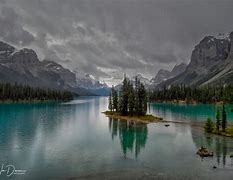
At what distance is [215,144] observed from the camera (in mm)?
70438

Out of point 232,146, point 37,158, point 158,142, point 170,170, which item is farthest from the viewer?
point 158,142

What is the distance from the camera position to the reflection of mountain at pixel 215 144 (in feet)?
190

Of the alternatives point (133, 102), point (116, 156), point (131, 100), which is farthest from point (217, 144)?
point (133, 102)

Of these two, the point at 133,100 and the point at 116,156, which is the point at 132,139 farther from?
the point at 133,100

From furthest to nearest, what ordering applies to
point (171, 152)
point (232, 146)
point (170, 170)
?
point (232, 146) → point (171, 152) → point (170, 170)

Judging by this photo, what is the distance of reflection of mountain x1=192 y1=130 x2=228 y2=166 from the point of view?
57.9m

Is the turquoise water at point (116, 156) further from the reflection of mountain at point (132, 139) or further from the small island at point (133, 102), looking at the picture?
the small island at point (133, 102)

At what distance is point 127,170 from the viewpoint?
4756 centimetres

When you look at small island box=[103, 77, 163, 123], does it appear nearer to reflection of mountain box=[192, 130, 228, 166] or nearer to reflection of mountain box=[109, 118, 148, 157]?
reflection of mountain box=[109, 118, 148, 157]

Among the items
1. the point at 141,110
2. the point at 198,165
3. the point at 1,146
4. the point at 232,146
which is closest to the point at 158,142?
the point at 232,146

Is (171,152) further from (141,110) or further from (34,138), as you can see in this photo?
(141,110)

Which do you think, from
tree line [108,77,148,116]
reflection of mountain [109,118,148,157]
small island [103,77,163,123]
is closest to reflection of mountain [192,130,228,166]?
reflection of mountain [109,118,148,157]

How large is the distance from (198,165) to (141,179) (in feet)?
47.6

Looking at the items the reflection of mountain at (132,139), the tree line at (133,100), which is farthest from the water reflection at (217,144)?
the tree line at (133,100)
